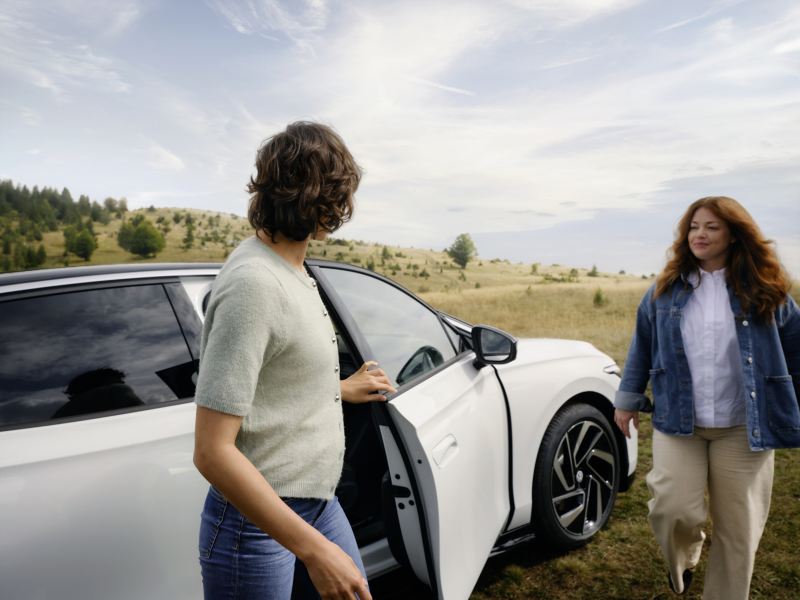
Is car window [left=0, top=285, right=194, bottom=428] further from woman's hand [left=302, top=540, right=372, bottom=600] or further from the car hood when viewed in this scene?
the car hood

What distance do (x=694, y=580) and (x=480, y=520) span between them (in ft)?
5.65

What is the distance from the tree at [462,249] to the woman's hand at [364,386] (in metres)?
95.6

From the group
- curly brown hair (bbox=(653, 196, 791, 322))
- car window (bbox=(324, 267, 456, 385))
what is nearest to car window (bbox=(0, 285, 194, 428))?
car window (bbox=(324, 267, 456, 385))

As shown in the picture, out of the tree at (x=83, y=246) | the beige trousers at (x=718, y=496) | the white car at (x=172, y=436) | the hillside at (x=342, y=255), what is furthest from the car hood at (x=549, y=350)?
the tree at (x=83, y=246)

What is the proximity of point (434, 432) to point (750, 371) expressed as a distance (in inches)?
61.5

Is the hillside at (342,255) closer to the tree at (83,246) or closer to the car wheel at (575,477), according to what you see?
the tree at (83,246)

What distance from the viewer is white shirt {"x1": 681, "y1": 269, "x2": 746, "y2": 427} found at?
2818 mm

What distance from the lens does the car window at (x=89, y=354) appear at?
71.1 inches

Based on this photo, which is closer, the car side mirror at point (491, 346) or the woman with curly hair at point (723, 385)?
Result: the woman with curly hair at point (723, 385)

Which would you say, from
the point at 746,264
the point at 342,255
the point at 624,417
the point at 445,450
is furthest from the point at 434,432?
the point at 342,255

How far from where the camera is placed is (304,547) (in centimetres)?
119

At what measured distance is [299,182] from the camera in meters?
1.35

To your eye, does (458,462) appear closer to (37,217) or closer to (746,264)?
(746,264)

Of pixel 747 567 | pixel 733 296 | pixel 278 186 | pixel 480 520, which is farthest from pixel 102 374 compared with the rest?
pixel 747 567
